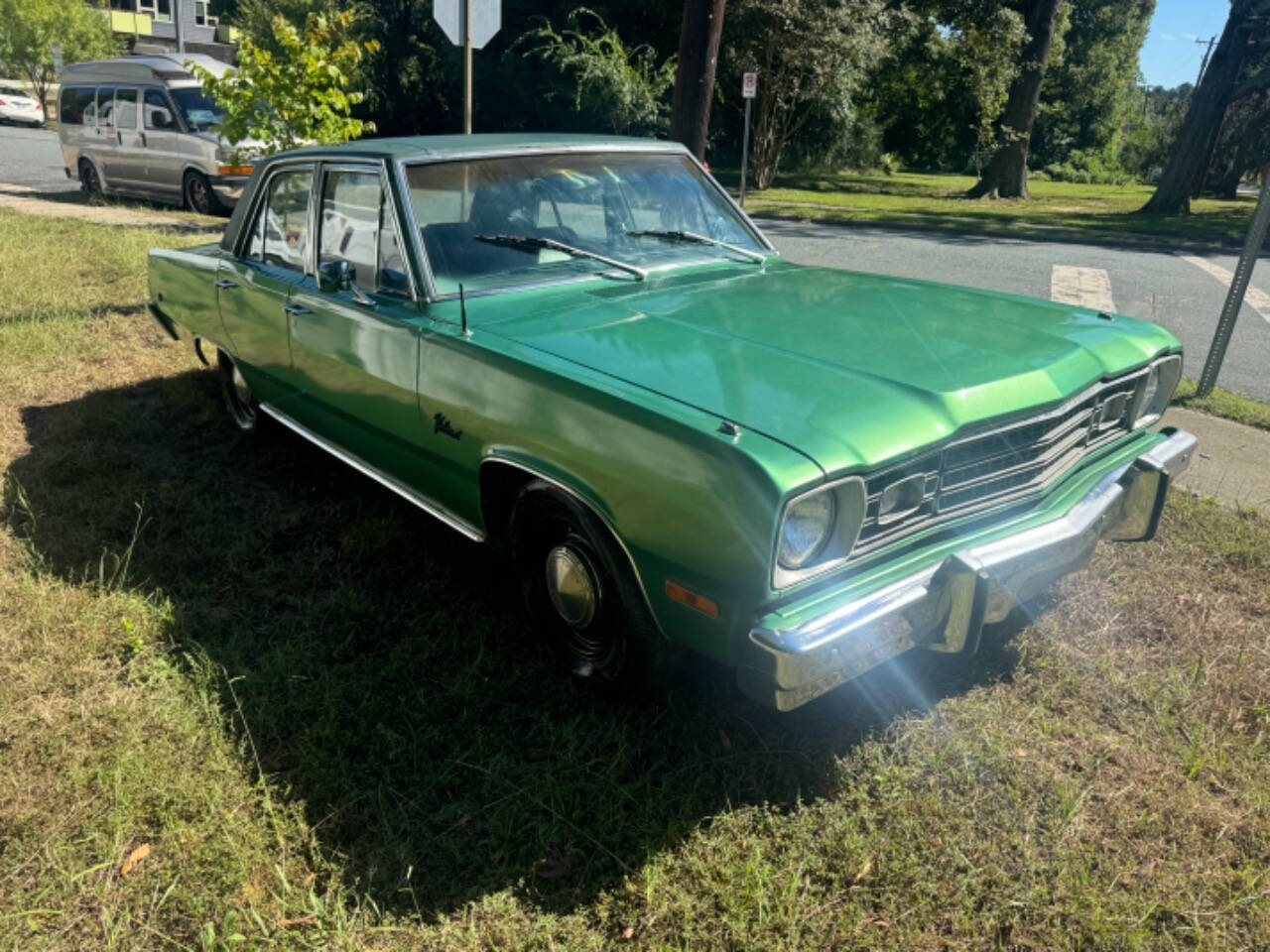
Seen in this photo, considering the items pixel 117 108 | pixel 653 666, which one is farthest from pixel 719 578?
pixel 117 108

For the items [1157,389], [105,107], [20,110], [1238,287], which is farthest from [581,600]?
[20,110]

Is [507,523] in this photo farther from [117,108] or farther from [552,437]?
[117,108]

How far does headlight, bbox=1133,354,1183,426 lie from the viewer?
11.1 feet

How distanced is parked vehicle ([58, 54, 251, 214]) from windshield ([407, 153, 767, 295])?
10.1 metres

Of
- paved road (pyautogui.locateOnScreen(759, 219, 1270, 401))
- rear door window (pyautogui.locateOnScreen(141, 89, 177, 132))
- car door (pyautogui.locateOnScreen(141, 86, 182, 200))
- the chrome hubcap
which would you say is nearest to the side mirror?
the chrome hubcap

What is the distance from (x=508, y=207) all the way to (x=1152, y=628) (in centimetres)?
280

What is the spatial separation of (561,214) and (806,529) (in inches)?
75.9

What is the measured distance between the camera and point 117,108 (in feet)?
45.0

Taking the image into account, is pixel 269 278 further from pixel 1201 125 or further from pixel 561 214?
pixel 1201 125

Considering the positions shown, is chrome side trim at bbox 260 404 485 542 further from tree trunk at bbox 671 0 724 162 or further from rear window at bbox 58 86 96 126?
rear window at bbox 58 86 96 126

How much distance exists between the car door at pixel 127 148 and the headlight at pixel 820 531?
14.2 meters

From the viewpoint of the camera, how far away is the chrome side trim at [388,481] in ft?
10.9

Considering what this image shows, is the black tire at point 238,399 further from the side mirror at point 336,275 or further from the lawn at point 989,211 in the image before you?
the lawn at point 989,211

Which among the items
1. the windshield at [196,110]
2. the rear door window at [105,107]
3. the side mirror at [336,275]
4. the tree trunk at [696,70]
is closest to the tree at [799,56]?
the windshield at [196,110]
